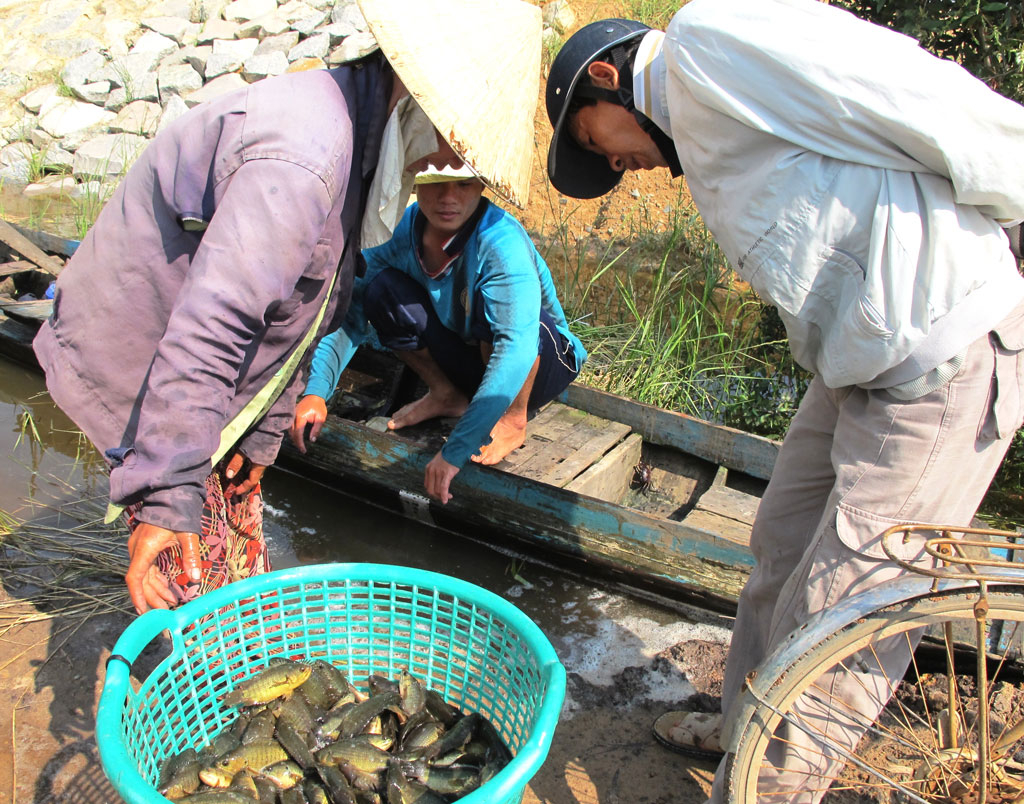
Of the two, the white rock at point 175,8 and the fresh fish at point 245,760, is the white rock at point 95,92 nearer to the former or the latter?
the white rock at point 175,8

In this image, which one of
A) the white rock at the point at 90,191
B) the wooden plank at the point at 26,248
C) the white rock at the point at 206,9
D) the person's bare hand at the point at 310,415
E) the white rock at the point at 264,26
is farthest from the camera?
the white rock at the point at 206,9

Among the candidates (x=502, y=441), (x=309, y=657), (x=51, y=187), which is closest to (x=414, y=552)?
(x=502, y=441)

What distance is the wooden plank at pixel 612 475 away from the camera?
12.2 ft

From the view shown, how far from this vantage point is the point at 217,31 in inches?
380

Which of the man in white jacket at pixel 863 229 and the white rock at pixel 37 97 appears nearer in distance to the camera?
the man in white jacket at pixel 863 229

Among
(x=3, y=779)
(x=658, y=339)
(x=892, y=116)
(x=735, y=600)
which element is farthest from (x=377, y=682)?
(x=658, y=339)

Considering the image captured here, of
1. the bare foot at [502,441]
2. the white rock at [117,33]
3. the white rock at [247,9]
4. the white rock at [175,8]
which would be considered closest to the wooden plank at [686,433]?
the bare foot at [502,441]

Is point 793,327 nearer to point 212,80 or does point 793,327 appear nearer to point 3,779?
point 3,779

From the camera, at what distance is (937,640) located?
2715 mm

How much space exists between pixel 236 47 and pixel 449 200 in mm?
7449

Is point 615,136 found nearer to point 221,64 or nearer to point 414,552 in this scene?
point 414,552

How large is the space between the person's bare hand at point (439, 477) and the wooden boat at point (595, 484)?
0.25 meters

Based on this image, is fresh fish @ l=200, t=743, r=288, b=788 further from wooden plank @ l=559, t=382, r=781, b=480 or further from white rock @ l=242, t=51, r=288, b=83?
white rock @ l=242, t=51, r=288, b=83

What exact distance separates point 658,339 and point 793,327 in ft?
9.95
